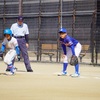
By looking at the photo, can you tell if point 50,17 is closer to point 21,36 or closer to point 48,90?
point 21,36

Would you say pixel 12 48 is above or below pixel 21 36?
below

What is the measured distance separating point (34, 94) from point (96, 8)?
598 inches

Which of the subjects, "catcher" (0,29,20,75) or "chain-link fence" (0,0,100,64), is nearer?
"catcher" (0,29,20,75)

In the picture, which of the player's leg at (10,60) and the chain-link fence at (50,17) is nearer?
the player's leg at (10,60)

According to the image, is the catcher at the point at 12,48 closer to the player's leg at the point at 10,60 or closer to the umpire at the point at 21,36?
the player's leg at the point at 10,60

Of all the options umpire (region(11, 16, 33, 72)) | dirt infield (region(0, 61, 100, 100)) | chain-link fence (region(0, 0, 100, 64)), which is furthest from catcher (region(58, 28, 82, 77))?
chain-link fence (region(0, 0, 100, 64))

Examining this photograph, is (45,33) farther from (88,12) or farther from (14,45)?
(14,45)

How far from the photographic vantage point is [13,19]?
24.1 m

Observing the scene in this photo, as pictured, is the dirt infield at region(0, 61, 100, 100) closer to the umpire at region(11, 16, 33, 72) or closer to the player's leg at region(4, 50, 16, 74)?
the player's leg at region(4, 50, 16, 74)

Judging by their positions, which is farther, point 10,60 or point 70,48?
point 10,60

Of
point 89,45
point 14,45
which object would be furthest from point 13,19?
point 14,45

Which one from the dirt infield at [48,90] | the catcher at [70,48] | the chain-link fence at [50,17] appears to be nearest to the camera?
the dirt infield at [48,90]

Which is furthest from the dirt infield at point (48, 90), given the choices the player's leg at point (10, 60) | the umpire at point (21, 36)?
the umpire at point (21, 36)

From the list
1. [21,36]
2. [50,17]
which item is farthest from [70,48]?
[50,17]
